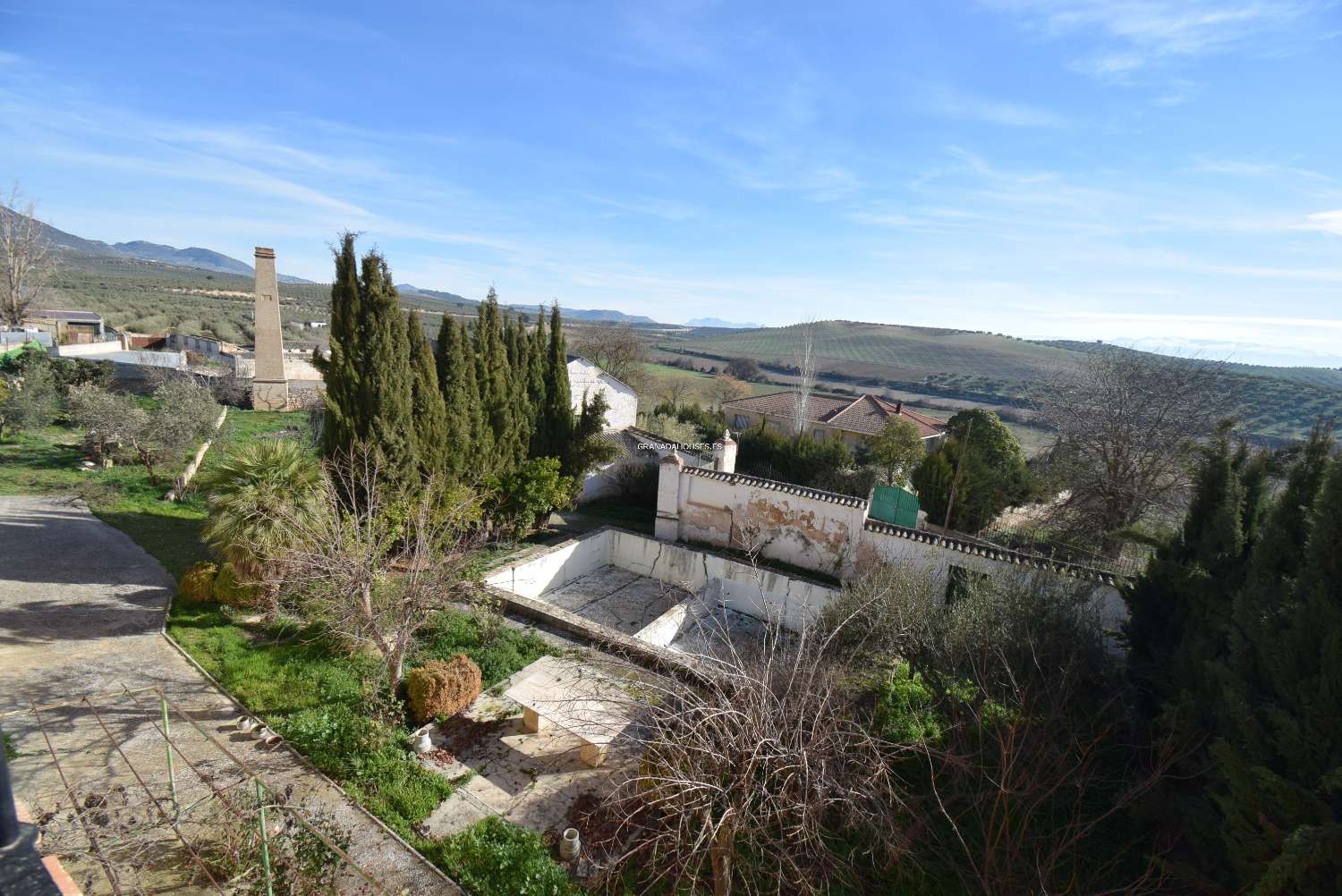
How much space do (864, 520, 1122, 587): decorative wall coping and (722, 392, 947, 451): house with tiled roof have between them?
712 inches

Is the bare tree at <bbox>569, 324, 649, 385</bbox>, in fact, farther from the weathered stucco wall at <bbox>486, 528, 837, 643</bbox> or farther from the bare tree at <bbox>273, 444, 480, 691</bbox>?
the bare tree at <bbox>273, 444, 480, 691</bbox>

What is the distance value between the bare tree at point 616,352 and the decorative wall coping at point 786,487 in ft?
87.2

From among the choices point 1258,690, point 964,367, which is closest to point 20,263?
point 1258,690

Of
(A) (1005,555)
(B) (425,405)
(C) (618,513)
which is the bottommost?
(C) (618,513)

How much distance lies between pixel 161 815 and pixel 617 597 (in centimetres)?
1065

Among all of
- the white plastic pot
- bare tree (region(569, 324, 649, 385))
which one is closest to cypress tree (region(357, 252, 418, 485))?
the white plastic pot

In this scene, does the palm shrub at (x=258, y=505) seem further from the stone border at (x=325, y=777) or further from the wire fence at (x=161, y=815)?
the wire fence at (x=161, y=815)

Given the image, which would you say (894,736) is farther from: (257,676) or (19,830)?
(257,676)

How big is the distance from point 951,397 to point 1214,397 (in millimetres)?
44889

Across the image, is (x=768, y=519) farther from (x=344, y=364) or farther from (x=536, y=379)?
(x=344, y=364)

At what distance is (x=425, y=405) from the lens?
13.9 meters

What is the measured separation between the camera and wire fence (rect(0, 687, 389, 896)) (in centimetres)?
541

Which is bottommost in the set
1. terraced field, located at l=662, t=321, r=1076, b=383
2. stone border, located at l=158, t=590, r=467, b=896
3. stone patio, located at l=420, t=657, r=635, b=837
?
stone patio, located at l=420, t=657, r=635, b=837

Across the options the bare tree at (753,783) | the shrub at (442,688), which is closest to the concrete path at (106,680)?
the shrub at (442,688)
